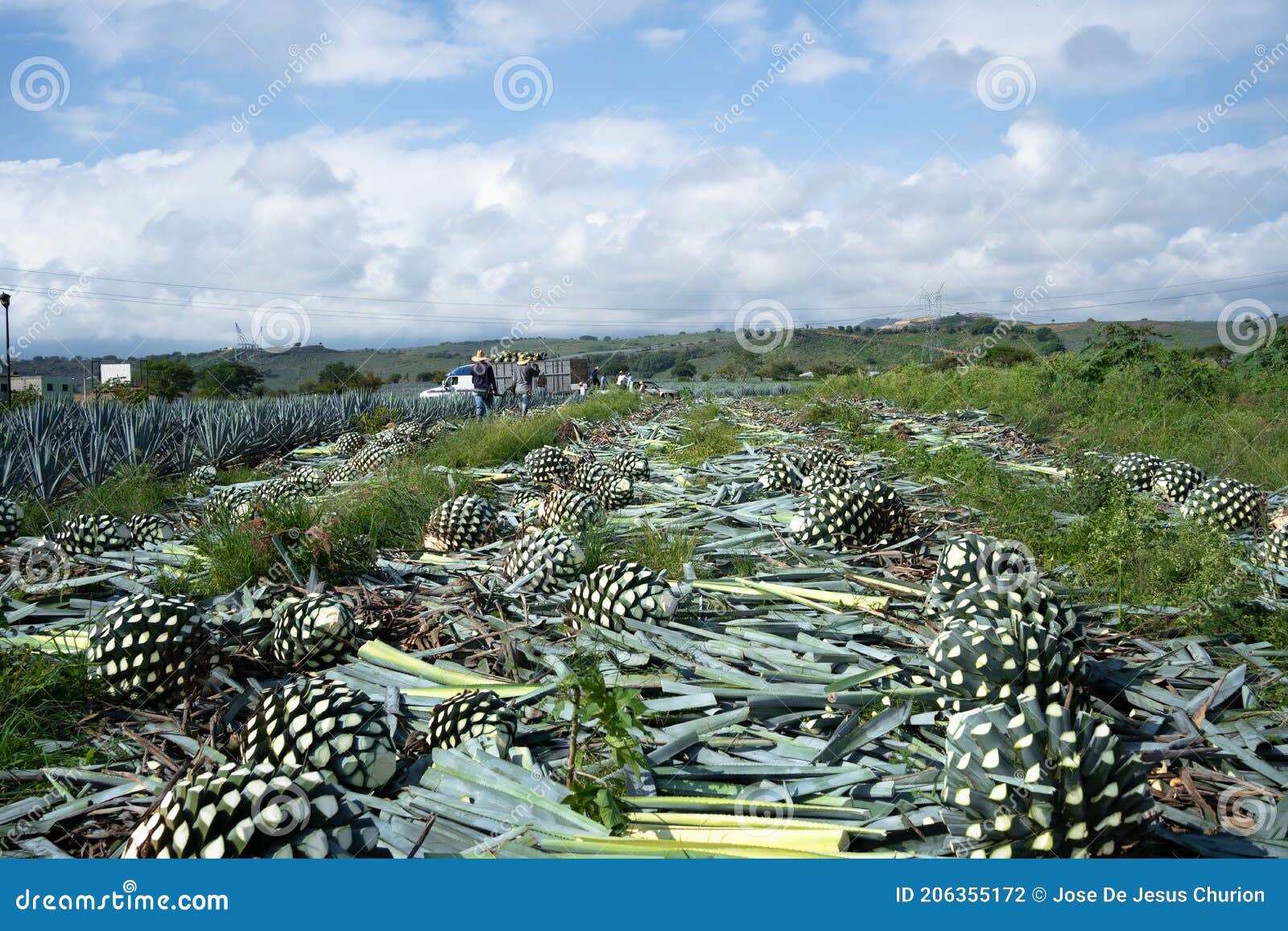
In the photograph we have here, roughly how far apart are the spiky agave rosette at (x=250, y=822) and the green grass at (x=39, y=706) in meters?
0.81

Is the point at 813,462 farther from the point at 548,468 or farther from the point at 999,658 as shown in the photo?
the point at 999,658

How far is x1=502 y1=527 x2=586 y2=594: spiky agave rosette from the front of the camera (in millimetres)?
3430

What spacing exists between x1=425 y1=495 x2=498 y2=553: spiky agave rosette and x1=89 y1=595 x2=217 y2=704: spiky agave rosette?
1725mm

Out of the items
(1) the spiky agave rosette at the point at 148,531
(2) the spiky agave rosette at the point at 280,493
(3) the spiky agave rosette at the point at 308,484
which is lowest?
(1) the spiky agave rosette at the point at 148,531

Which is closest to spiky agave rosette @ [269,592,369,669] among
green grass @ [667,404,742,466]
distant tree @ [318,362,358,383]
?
green grass @ [667,404,742,466]

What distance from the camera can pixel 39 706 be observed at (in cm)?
247

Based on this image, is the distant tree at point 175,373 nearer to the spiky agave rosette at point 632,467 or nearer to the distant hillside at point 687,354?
the distant hillside at point 687,354

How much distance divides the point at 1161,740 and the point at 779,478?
3.33 metres

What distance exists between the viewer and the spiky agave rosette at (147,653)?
259 cm

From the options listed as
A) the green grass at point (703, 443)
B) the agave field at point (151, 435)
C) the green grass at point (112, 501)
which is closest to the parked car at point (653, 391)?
the agave field at point (151, 435)

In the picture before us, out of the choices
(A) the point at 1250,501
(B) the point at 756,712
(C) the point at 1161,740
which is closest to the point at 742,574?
(B) the point at 756,712

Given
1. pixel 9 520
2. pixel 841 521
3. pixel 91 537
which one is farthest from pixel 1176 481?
pixel 9 520

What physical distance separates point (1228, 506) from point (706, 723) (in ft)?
12.3

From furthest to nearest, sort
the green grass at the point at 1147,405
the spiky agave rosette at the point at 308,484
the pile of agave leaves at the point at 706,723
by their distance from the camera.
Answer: the green grass at the point at 1147,405 → the spiky agave rosette at the point at 308,484 → the pile of agave leaves at the point at 706,723
